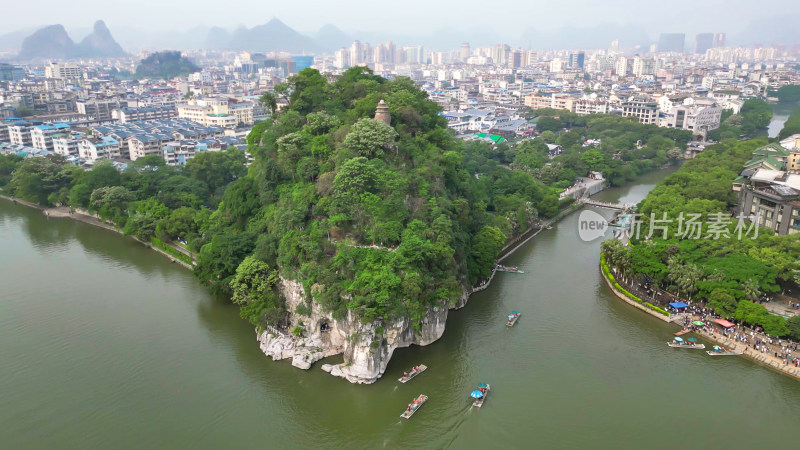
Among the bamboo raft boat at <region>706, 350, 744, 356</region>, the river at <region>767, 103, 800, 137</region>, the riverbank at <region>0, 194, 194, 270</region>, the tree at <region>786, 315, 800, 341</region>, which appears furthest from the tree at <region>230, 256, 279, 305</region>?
the river at <region>767, 103, 800, 137</region>

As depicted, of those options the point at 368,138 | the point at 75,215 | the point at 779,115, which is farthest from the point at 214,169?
the point at 779,115

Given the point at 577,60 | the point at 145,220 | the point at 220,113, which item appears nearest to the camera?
the point at 145,220

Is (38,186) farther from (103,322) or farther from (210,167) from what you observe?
(103,322)

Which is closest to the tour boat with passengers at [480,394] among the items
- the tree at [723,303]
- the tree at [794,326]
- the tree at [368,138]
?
the tree at [723,303]

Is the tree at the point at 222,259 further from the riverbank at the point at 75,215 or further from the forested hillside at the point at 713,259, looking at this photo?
the forested hillside at the point at 713,259

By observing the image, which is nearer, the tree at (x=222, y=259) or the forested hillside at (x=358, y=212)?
the forested hillside at (x=358, y=212)

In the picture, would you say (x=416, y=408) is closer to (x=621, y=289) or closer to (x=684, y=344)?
(x=684, y=344)

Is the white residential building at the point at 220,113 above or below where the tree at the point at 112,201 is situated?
above

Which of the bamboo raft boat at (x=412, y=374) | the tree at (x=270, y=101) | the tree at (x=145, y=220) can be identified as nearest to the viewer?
the bamboo raft boat at (x=412, y=374)
